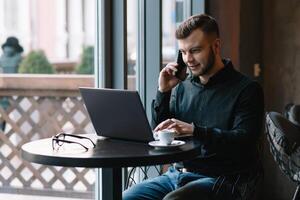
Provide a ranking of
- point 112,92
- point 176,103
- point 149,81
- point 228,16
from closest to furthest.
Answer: point 112,92, point 176,103, point 149,81, point 228,16

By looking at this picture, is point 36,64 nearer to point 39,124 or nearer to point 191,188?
point 39,124

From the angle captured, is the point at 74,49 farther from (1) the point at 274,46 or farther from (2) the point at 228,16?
(1) the point at 274,46

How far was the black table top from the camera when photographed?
213cm

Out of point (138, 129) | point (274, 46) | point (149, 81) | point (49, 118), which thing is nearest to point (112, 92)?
point (138, 129)

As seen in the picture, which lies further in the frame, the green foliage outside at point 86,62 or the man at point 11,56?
the green foliage outside at point 86,62

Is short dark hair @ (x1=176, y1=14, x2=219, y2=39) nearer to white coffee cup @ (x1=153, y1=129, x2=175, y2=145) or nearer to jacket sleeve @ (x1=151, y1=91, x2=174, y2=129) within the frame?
jacket sleeve @ (x1=151, y1=91, x2=174, y2=129)

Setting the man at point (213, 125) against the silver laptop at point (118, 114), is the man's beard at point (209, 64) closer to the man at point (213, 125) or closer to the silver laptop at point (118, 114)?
the man at point (213, 125)

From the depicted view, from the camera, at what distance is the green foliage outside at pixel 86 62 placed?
9.83ft

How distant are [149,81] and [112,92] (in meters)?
1.39

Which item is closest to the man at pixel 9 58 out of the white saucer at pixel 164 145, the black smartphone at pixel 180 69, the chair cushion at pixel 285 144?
the white saucer at pixel 164 145

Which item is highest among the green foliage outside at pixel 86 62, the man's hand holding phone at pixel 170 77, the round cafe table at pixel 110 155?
the green foliage outside at pixel 86 62

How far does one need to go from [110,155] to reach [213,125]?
2.31 feet

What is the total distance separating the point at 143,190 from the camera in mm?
2707

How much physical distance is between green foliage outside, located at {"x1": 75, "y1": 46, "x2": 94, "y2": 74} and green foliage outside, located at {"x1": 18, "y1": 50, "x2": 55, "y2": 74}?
261 millimetres
